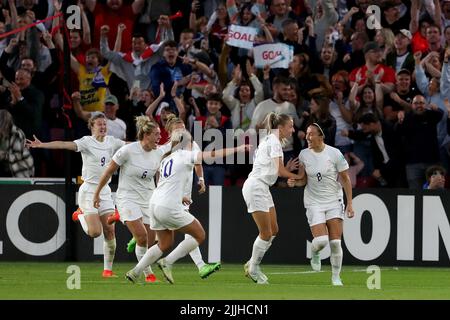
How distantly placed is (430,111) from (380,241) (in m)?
2.43

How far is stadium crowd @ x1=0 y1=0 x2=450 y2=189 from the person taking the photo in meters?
21.9

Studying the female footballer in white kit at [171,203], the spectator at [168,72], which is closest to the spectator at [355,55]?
the spectator at [168,72]

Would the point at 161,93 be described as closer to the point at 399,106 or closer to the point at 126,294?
the point at 399,106

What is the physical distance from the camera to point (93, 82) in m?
22.8

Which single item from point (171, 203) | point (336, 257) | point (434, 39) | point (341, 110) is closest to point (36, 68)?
point (341, 110)

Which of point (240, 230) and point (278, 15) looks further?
point (278, 15)

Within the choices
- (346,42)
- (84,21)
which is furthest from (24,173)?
(346,42)

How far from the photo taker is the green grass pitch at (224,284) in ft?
49.1

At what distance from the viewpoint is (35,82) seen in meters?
22.6

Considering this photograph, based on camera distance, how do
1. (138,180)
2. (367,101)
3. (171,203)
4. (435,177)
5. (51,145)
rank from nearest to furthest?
(171,203)
(138,180)
(51,145)
(435,177)
(367,101)

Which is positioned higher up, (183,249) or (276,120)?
(276,120)

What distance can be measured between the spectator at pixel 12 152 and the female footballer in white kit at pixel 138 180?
4.41 metres

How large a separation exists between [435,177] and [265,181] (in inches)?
193

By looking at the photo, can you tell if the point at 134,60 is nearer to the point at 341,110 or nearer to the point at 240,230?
the point at 240,230
